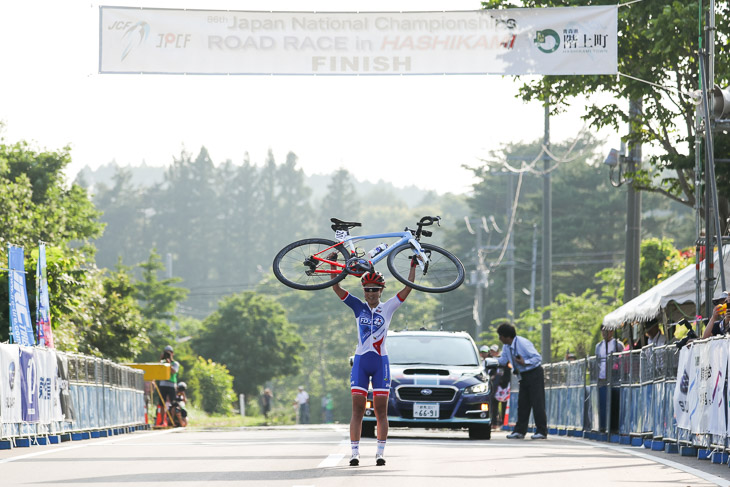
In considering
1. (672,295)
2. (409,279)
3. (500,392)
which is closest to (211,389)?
(500,392)

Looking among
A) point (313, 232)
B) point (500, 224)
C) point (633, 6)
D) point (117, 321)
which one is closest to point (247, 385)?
point (500, 224)

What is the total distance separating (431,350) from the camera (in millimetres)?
22172

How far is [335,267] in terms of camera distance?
1666cm

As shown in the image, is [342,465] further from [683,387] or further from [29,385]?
[29,385]

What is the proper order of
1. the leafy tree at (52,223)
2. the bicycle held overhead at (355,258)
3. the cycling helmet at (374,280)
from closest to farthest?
the cycling helmet at (374,280) < the bicycle held overhead at (355,258) < the leafy tree at (52,223)

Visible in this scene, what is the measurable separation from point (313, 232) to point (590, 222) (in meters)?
117

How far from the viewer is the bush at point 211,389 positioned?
65500 mm

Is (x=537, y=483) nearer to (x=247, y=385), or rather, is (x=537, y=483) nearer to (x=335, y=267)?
(x=335, y=267)

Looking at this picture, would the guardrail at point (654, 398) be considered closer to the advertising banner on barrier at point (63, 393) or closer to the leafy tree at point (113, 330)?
the advertising banner on barrier at point (63, 393)

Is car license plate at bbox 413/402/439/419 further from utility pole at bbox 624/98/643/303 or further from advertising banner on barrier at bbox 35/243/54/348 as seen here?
utility pole at bbox 624/98/643/303

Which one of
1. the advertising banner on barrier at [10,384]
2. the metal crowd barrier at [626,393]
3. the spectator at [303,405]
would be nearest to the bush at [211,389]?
the spectator at [303,405]

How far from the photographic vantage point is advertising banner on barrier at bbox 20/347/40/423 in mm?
19156

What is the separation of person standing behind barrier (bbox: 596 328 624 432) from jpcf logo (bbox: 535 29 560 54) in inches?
194

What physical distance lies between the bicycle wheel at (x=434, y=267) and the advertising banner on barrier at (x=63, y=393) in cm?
669
